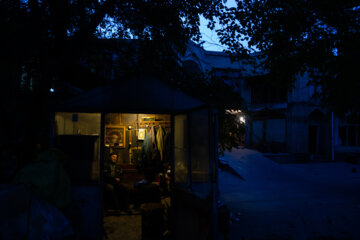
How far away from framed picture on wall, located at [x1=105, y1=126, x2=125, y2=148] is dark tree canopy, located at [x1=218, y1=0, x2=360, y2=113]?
605 cm

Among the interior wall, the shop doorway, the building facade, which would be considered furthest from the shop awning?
the building facade

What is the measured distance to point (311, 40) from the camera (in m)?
6.28

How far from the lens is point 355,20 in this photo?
5500mm

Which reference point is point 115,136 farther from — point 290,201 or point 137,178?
point 290,201

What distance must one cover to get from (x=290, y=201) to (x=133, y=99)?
23.4 feet

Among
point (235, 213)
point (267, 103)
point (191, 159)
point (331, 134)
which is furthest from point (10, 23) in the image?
point (331, 134)

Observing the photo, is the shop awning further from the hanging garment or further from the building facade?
the building facade

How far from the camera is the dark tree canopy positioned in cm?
490

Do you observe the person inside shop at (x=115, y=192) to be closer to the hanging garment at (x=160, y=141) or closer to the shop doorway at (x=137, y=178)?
the shop doorway at (x=137, y=178)

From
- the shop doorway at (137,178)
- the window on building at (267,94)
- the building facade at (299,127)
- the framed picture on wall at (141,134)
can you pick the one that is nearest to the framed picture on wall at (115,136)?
the shop doorway at (137,178)

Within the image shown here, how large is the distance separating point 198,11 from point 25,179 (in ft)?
22.8

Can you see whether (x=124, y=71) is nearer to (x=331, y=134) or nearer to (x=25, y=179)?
(x=25, y=179)

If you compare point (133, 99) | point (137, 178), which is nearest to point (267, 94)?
point (137, 178)

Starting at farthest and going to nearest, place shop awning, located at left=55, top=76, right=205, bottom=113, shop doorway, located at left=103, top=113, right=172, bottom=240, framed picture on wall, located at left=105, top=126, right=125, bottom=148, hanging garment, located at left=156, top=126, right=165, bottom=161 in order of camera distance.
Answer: framed picture on wall, located at left=105, top=126, right=125, bottom=148, hanging garment, located at left=156, top=126, right=165, bottom=161, shop doorway, located at left=103, top=113, right=172, bottom=240, shop awning, located at left=55, top=76, right=205, bottom=113
